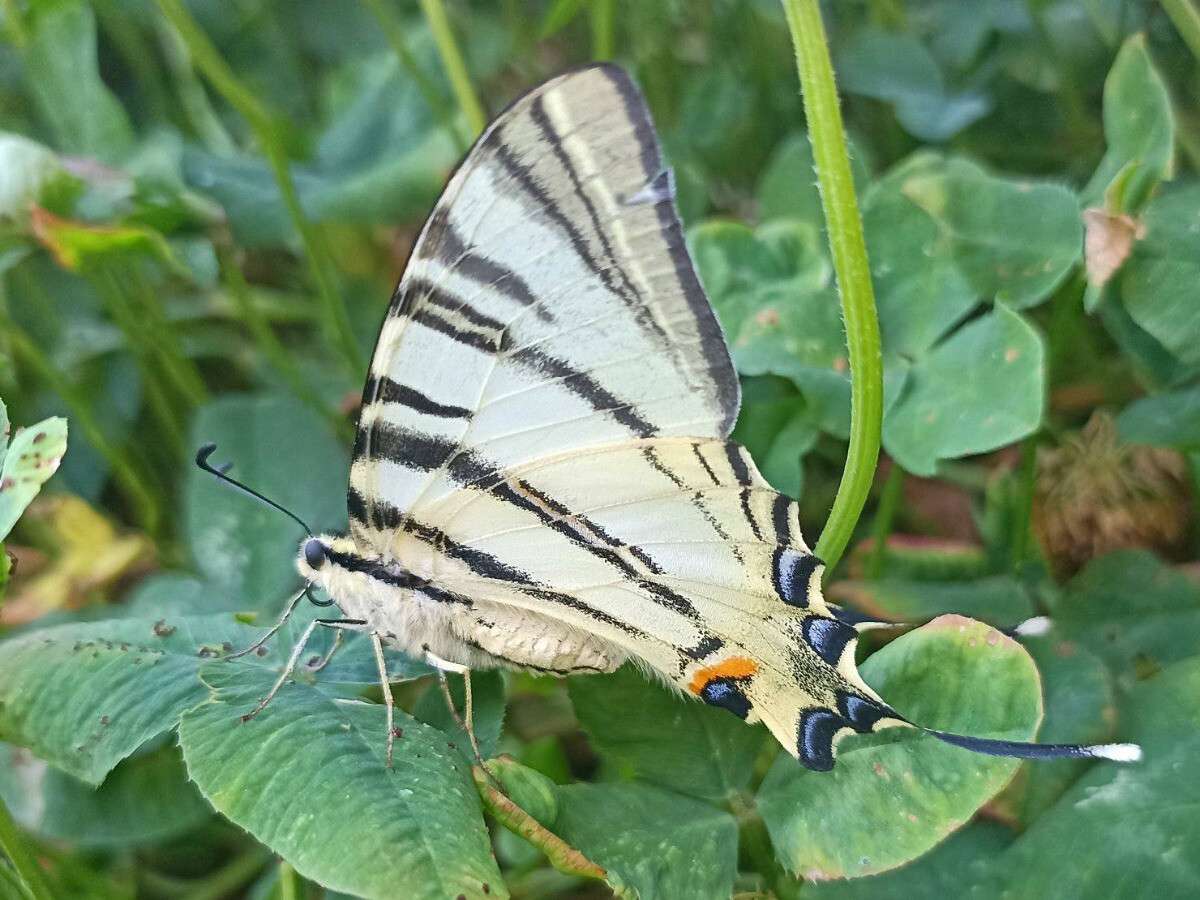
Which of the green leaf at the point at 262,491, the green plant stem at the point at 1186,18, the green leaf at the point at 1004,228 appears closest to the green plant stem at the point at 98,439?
the green leaf at the point at 262,491

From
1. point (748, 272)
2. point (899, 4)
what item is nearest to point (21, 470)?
point (748, 272)

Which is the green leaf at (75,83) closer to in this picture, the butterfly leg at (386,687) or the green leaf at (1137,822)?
the butterfly leg at (386,687)

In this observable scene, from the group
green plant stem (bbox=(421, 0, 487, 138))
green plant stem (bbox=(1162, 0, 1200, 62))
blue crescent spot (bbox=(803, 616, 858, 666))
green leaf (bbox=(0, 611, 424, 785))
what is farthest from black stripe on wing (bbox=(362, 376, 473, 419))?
green plant stem (bbox=(1162, 0, 1200, 62))

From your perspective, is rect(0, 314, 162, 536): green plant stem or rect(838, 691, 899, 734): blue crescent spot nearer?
rect(838, 691, 899, 734): blue crescent spot

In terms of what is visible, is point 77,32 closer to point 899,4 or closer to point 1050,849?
point 899,4

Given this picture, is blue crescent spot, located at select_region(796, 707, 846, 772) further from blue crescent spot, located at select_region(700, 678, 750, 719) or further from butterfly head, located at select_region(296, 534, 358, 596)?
butterfly head, located at select_region(296, 534, 358, 596)
